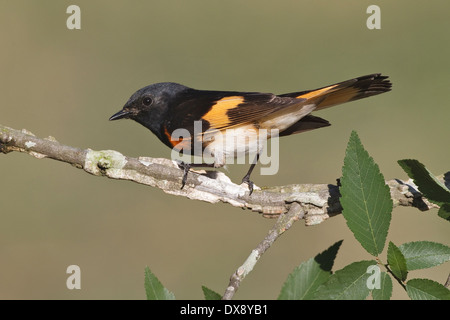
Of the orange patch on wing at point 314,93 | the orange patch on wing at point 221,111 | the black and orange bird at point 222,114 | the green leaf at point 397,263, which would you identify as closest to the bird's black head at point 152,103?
the black and orange bird at point 222,114

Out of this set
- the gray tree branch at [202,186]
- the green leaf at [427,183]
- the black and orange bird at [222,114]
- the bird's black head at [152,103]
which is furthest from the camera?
the bird's black head at [152,103]

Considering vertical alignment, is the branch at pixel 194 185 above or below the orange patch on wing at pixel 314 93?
below

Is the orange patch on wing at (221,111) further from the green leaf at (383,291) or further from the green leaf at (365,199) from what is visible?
the green leaf at (383,291)

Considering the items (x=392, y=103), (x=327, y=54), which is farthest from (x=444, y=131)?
(x=327, y=54)

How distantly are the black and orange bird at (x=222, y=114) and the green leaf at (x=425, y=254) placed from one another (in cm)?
149

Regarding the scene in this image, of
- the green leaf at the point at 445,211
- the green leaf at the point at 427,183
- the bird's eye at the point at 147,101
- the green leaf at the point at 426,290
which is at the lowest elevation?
the green leaf at the point at 426,290

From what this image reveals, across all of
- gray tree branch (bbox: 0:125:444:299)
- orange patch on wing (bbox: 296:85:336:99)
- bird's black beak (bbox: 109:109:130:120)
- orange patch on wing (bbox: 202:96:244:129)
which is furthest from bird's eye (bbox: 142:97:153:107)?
gray tree branch (bbox: 0:125:444:299)

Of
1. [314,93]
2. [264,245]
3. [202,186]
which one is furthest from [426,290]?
[314,93]

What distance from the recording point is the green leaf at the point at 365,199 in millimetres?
1284

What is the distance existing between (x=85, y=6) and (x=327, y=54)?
4057mm

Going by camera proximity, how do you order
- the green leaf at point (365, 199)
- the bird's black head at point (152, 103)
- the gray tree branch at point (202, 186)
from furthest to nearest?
the bird's black head at point (152, 103), the gray tree branch at point (202, 186), the green leaf at point (365, 199)

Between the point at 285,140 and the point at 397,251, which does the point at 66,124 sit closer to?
the point at 285,140

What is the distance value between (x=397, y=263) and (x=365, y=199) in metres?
0.17

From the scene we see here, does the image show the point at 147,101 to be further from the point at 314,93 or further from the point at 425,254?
the point at 425,254
